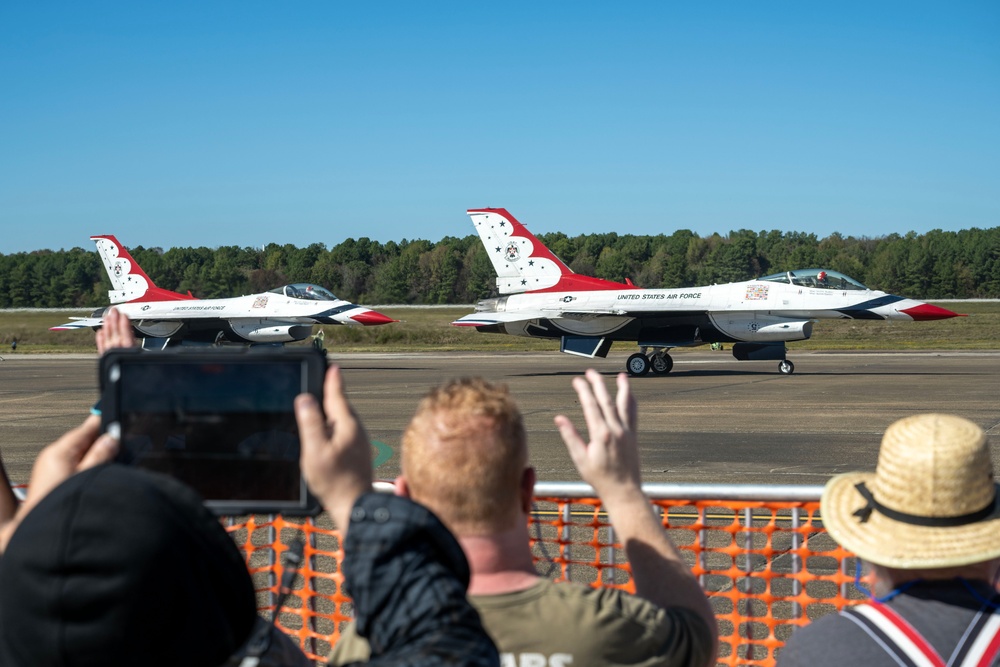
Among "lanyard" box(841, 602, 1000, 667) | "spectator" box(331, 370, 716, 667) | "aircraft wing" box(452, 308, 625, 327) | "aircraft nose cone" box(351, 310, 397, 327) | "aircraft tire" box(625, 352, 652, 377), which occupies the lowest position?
"aircraft tire" box(625, 352, 652, 377)

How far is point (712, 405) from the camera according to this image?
17.7m

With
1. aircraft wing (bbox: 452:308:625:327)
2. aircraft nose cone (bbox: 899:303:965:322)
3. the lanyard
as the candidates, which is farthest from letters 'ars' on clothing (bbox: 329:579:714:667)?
aircraft wing (bbox: 452:308:625:327)

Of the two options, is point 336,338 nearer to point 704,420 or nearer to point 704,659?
point 704,420

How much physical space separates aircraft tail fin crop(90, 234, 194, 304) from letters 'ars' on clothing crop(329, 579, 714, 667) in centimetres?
3628

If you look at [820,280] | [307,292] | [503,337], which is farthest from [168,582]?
[503,337]

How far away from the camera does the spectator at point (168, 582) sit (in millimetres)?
1233

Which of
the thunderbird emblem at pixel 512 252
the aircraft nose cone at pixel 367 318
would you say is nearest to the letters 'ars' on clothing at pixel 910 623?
the thunderbird emblem at pixel 512 252

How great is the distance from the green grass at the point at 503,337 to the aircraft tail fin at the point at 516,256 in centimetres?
1231

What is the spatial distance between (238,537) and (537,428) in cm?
779

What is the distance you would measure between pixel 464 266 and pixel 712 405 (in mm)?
102679

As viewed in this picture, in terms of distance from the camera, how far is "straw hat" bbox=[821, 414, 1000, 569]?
80.5 inches

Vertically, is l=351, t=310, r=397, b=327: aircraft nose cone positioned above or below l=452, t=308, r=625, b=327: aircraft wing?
below

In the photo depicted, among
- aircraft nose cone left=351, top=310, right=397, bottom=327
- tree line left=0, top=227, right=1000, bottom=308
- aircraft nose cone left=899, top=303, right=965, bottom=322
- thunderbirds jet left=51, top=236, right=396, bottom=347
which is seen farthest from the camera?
tree line left=0, top=227, right=1000, bottom=308

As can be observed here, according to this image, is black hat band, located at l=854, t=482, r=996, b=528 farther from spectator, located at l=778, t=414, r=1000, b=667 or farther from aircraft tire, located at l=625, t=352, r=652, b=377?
aircraft tire, located at l=625, t=352, r=652, b=377
